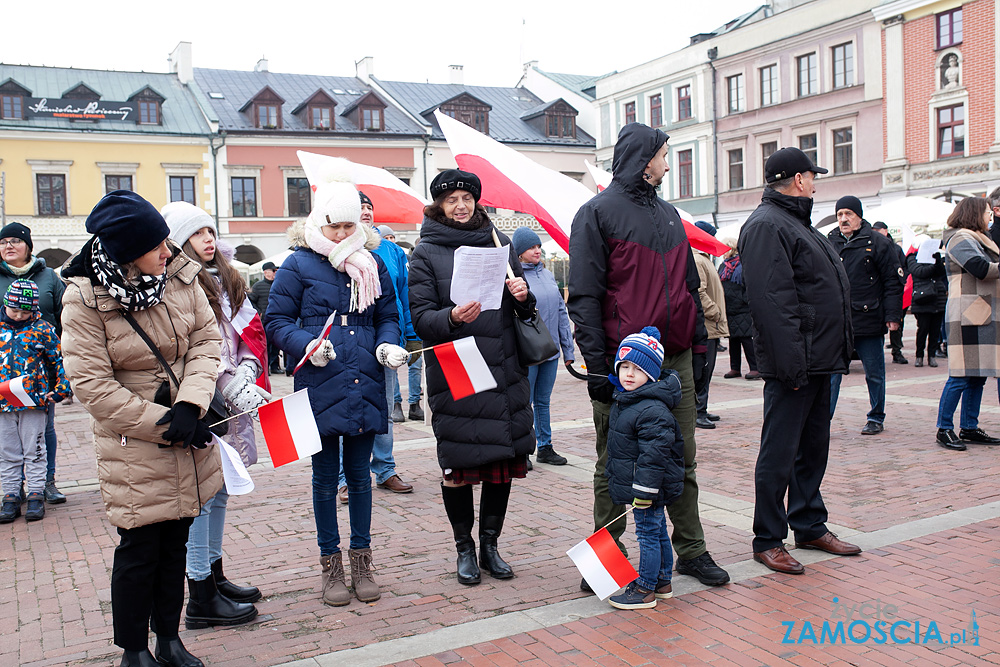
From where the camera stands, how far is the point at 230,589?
4.21 m

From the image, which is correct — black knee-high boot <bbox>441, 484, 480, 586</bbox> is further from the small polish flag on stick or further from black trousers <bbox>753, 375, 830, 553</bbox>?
black trousers <bbox>753, 375, 830, 553</bbox>

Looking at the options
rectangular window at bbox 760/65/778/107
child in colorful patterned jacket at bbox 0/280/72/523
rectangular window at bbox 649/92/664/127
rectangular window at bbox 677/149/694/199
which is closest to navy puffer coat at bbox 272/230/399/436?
child in colorful patterned jacket at bbox 0/280/72/523

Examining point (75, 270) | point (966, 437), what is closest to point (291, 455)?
point (75, 270)

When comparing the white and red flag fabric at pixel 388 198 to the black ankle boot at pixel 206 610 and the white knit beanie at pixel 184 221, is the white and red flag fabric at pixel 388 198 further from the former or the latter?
the black ankle boot at pixel 206 610

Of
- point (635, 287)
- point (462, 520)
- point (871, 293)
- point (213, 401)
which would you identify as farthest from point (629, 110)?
point (213, 401)

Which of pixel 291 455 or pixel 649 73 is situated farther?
pixel 649 73

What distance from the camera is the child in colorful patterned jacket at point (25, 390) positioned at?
6.15 meters

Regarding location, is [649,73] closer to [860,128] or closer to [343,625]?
[860,128]

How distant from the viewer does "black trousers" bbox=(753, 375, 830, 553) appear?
182 inches

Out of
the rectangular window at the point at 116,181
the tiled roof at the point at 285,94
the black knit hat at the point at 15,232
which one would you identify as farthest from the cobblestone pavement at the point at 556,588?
the tiled roof at the point at 285,94

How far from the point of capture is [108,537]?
18.5 ft

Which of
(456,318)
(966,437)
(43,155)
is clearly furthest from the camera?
(43,155)

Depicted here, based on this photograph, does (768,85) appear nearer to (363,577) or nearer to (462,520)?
(462,520)

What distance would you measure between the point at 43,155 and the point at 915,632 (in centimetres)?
4018
